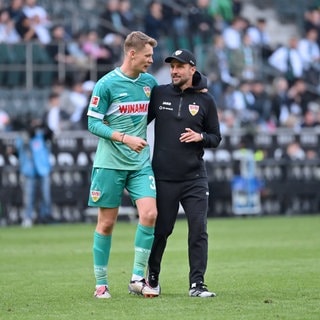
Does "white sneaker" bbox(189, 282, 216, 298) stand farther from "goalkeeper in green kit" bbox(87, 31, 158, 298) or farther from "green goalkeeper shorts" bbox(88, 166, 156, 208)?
"green goalkeeper shorts" bbox(88, 166, 156, 208)

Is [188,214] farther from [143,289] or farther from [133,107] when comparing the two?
[133,107]

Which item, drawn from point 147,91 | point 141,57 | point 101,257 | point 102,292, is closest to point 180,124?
point 147,91

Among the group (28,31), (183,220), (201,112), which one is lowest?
(183,220)

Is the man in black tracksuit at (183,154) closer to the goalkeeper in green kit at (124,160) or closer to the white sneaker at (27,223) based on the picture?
the goalkeeper in green kit at (124,160)

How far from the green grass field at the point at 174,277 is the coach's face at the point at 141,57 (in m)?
2.07

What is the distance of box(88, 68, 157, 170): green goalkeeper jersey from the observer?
10.9 meters

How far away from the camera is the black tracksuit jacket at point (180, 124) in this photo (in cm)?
1113

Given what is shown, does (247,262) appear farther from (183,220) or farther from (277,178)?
(277,178)

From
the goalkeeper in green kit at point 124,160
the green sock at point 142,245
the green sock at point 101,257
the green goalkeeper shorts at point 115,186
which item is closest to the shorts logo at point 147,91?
the goalkeeper in green kit at point 124,160

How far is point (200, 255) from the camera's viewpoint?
11.0 meters

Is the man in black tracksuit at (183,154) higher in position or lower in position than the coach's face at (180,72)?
lower

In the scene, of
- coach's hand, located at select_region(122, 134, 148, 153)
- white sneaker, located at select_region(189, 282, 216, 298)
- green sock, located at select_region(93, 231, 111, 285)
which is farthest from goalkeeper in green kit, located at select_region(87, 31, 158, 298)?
white sneaker, located at select_region(189, 282, 216, 298)

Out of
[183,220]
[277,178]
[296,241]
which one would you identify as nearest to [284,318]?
[296,241]

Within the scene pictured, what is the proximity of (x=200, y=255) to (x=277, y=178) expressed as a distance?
56.7 feet
